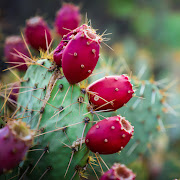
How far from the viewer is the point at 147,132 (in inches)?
46.4

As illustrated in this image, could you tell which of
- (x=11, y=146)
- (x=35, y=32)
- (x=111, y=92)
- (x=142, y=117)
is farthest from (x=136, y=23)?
(x=11, y=146)

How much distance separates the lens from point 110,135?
1.98 feet

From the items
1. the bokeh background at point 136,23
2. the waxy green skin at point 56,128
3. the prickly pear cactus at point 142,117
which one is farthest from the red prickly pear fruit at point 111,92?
the bokeh background at point 136,23

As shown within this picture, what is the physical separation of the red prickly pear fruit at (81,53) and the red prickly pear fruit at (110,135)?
0.48 feet

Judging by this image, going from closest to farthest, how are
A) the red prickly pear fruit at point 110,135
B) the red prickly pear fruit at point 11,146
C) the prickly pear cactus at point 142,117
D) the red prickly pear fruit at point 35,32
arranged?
the red prickly pear fruit at point 11,146 → the red prickly pear fruit at point 110,135 → the red prickly pear fruit at point 35,32 → the prickly pear cactus at point 142,117

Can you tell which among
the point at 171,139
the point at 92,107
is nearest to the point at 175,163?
the point at 171,139

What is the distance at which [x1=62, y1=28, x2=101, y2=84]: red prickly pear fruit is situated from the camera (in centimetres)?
61

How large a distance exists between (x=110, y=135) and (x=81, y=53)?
0.68 ft

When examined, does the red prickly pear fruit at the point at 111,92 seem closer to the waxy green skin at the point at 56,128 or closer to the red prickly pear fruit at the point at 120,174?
the waxy green skin at the point at 56,128

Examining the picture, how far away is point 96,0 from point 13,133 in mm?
3959

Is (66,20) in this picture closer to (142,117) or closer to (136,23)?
(142,117)

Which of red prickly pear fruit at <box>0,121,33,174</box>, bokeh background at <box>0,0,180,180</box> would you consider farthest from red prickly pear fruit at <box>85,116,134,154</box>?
bokeh background at <box>0,0,180,180</box>

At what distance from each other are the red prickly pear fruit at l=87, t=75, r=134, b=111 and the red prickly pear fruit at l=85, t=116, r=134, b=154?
0.27 ft

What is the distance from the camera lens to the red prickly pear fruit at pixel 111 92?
687 millimetres
